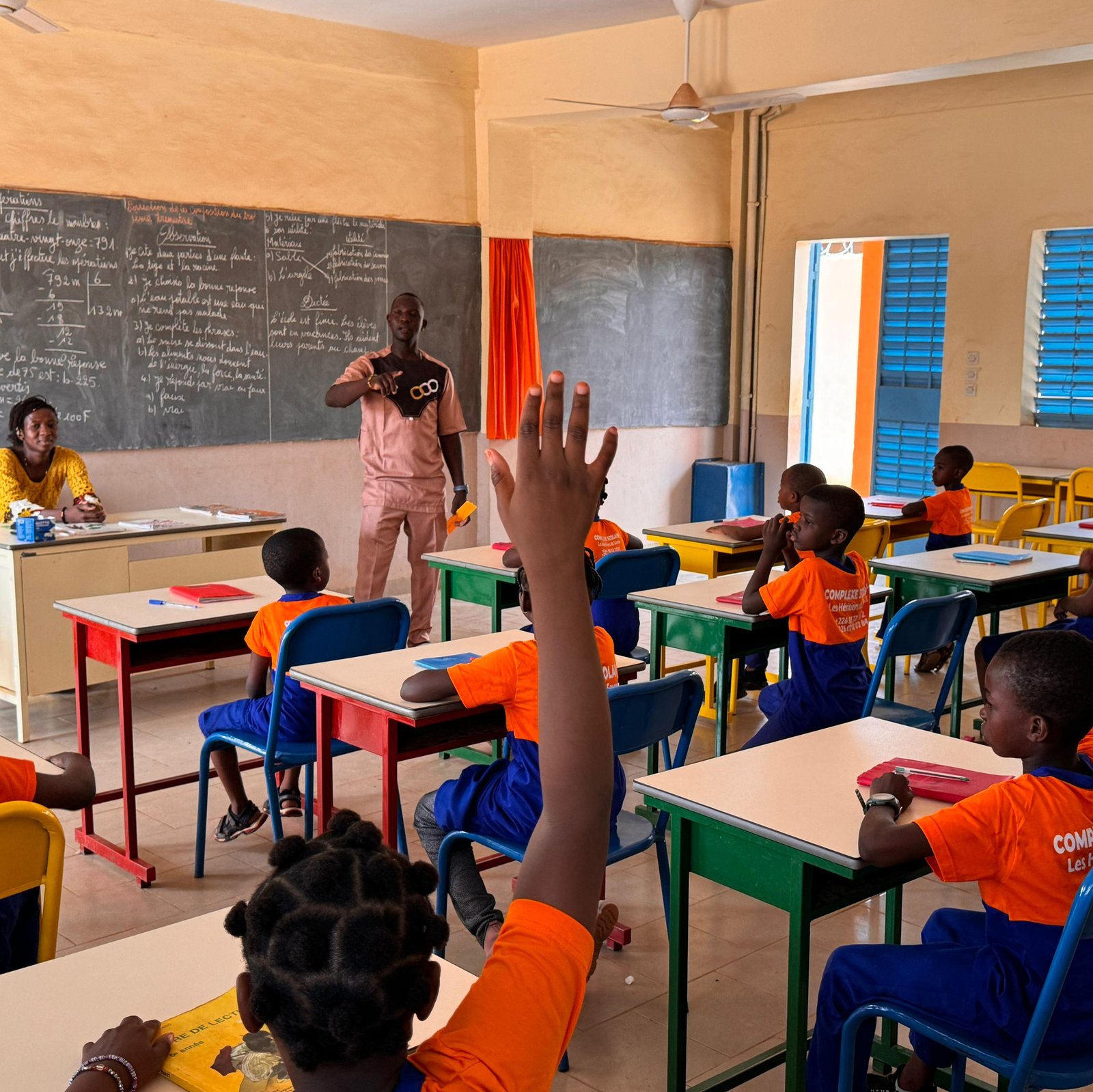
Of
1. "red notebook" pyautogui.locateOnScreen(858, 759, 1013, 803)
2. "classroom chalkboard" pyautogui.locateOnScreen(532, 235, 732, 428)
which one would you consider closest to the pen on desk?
"red notebook" pyautogui.locateOnScreen(858, 759, 1013, 803)

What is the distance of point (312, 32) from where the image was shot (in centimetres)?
662

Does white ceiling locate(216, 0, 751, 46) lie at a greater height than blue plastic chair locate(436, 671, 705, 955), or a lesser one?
greater

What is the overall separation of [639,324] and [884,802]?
23.2 ft

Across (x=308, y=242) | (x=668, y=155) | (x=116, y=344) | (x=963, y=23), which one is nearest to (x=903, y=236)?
(x=668, y=155)

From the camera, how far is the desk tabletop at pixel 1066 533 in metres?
5.25

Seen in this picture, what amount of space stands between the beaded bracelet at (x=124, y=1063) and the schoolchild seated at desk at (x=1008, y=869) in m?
1.09

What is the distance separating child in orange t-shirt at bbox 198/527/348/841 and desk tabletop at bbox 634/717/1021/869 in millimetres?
1328

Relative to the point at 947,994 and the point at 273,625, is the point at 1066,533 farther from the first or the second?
the point at 947,994

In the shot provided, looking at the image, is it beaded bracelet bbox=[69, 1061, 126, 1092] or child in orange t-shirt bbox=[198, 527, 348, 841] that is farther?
child in orange t-shirt bbox=[198, 527, 348, 841]

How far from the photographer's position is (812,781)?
219cm

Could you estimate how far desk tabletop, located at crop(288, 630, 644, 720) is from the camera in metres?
2.65

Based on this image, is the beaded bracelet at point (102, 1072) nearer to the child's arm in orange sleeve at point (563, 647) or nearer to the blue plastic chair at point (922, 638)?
the child's arm in orange sleeve at point (563, 647)

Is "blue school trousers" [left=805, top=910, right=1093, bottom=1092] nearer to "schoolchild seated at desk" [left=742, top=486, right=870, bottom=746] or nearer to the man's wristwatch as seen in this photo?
the man's wristwatch

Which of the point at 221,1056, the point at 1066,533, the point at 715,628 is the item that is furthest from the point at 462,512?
the point at 221,1056
